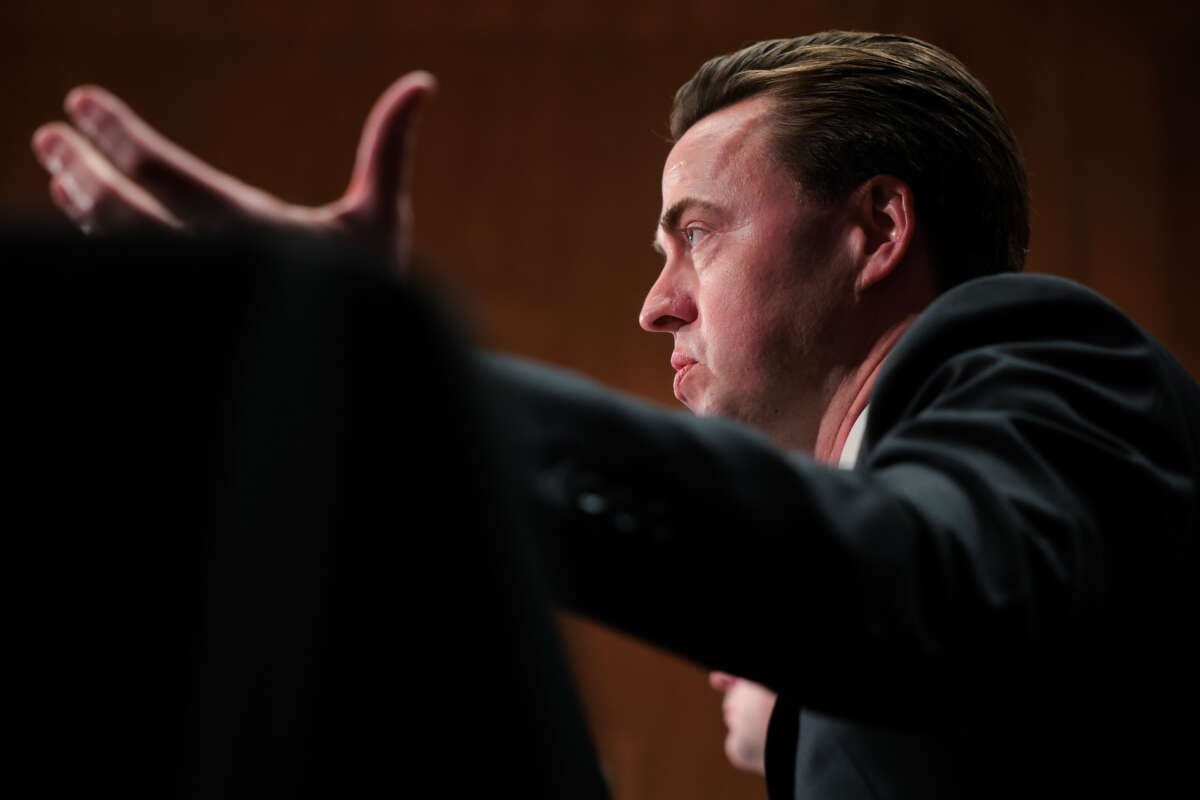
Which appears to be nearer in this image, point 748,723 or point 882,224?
point 882,224

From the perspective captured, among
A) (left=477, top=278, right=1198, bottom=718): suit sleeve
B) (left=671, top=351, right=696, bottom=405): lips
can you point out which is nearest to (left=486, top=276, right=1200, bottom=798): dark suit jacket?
(left=477, top=278, right=1198, bottom=718): suit sleeve

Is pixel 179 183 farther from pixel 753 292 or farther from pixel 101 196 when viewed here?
pixel 753 292

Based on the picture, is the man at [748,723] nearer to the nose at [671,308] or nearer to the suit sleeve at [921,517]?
the nose at [671,308]

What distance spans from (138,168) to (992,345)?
1.92 feet

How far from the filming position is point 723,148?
63.1 inches

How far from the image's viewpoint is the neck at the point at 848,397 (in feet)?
4.72

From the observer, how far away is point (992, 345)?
3.09 feet

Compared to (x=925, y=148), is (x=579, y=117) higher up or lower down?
lower down

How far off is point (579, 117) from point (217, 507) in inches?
148

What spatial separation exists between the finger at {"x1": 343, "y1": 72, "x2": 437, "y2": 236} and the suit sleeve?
0.09 m

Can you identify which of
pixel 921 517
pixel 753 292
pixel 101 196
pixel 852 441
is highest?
pixel 101 196

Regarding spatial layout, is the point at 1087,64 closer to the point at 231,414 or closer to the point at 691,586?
the point at 691,586

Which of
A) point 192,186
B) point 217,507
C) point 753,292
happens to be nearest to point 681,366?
point 753,292

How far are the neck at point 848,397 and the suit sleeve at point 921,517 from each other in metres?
0.45
